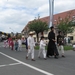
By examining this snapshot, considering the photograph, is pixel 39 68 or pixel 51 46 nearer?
pixel 39 68

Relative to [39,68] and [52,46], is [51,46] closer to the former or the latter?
[52,46]

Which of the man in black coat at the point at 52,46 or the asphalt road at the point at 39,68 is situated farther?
the man in black coat at the point at 52,46

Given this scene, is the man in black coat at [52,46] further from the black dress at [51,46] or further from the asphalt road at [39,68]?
the asphalt road at [39,68]

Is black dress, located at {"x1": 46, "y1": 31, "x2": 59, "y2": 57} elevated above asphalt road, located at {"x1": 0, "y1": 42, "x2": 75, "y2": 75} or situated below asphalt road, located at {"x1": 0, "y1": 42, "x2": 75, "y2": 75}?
above

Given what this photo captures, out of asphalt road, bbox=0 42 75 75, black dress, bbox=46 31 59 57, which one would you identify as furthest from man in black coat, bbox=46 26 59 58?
asphalt road, bbox=0 42 75 75

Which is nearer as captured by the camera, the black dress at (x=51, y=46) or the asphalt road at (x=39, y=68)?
the asphalt road at (x=39, y=68)

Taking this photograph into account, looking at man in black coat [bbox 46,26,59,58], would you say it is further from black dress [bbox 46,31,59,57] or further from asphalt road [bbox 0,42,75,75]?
asphalt road [bbox 0,42,75,75]

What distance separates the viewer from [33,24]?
197 ft

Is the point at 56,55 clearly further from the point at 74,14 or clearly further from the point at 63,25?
the point at 74,14

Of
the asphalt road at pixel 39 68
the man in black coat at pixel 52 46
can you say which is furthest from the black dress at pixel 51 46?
the asphalt road at pixel 39 68

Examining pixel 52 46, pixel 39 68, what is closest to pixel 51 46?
pixel 52 46

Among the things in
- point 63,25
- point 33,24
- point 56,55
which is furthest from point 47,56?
point 33,24

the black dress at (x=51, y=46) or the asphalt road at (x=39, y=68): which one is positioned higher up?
the black dress at (x=51, y=46)

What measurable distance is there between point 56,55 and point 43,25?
1865 inches
